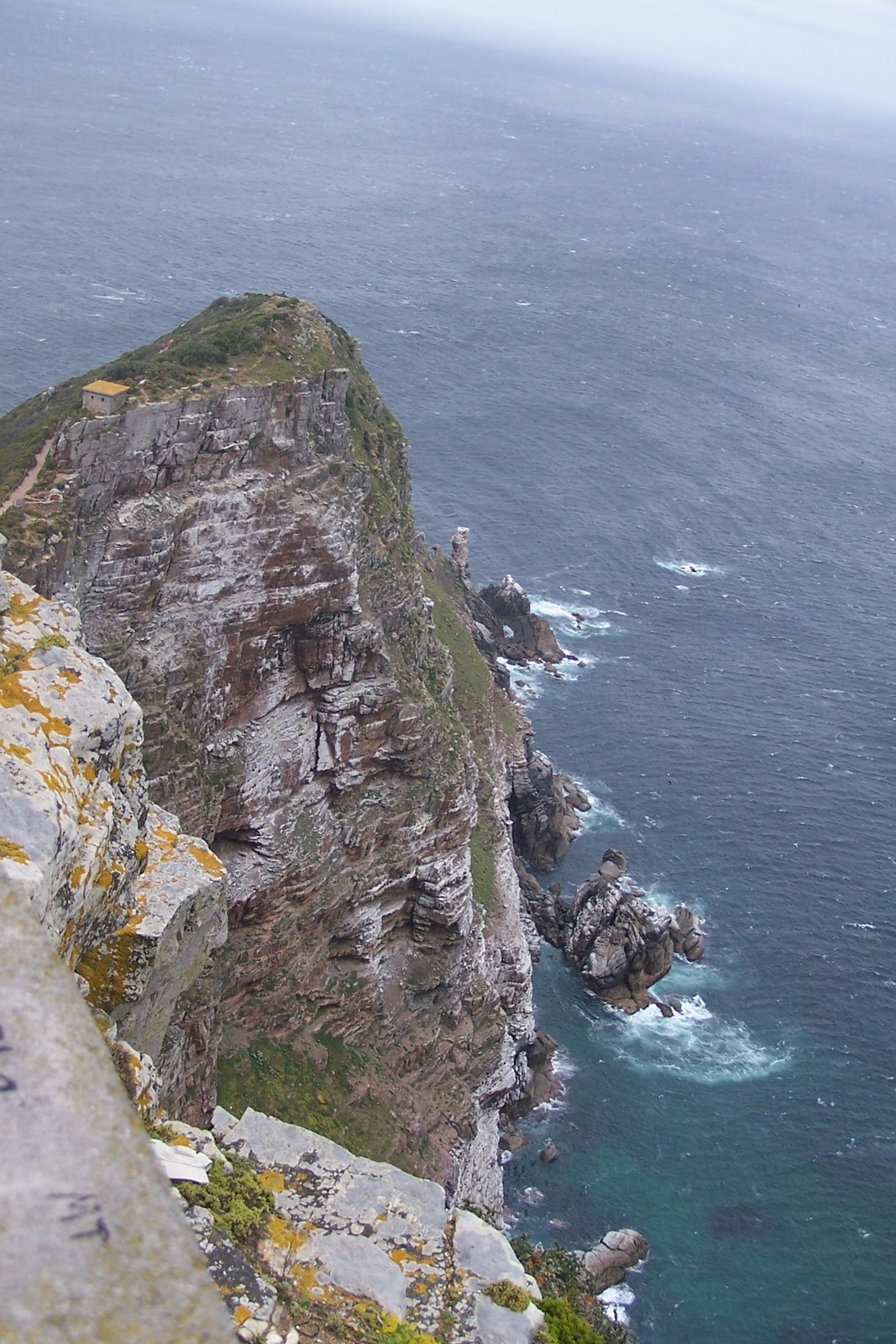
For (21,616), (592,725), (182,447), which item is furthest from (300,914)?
(592,725)

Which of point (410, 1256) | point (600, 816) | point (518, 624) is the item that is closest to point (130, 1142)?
point (410, 1256)

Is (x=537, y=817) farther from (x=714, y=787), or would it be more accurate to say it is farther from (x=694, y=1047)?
(x=694, y=1047)

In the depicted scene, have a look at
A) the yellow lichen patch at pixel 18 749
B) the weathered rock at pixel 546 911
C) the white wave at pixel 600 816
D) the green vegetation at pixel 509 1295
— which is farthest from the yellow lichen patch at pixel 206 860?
the white wave at pixel 600 816

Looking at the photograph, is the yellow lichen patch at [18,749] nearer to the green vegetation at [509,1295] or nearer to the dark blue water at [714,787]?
the green vegetation at [509,1295]

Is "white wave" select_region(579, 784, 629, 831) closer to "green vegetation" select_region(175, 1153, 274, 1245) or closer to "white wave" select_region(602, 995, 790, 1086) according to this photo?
"white wave" select_region(602, 995, 790, 1086)

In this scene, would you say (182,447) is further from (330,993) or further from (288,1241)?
(288,1241)

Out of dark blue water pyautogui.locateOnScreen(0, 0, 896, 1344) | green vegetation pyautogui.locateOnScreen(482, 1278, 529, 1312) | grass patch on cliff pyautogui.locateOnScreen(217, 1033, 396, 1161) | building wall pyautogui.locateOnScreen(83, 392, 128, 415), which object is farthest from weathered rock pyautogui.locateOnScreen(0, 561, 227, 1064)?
dark blue water pyautogui.locateOnScreen(0, 0, 896, 1344)
